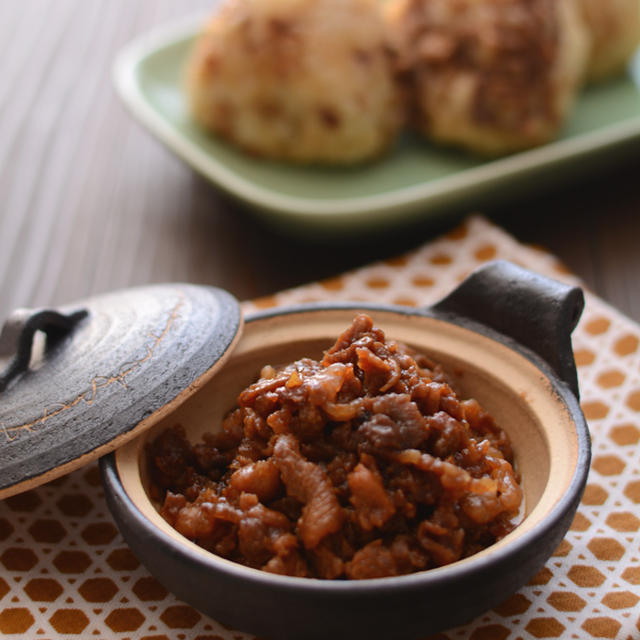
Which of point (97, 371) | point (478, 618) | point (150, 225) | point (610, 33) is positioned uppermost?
point (97, 371)

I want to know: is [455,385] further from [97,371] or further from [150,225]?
[150,225]

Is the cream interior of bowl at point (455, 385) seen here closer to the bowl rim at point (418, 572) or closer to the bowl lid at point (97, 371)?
the bowl rim at point (418, 572)

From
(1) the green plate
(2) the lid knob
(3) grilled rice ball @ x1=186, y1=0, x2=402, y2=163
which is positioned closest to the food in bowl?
(2) the lid knob

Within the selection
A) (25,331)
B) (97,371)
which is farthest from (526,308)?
(25,331)

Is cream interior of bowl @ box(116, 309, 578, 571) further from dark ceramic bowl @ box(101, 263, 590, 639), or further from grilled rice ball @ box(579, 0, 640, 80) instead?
grilled rice ball @ box(579, 0, 640, 80)

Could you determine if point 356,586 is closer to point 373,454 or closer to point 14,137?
point 373,454
